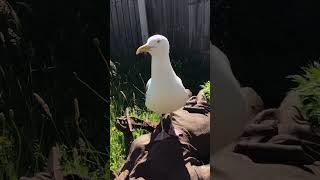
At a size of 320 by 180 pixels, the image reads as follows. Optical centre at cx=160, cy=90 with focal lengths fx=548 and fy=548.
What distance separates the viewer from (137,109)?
5086 mm

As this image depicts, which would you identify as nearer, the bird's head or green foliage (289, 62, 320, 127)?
green foliage (289, 62, 320, 127)

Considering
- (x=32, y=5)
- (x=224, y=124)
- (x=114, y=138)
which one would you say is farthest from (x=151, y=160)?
(x=32, y=5)

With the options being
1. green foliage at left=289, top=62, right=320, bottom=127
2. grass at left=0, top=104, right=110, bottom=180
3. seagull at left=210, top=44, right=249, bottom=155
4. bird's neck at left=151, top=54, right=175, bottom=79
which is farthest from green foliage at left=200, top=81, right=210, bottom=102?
grass at left=0, top=104, right=110, bottom=180

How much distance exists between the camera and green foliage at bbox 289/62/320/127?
4.34 metres

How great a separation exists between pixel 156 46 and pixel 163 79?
299mm

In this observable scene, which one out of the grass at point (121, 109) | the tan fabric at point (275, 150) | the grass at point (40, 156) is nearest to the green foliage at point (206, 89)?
the tan fabric at point (275, 150)

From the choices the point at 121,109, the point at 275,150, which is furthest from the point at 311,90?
the point at 121,109

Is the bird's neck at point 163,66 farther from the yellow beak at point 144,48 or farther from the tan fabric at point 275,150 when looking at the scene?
the tan fabric at point 275,150

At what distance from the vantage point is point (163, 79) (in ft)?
16.0

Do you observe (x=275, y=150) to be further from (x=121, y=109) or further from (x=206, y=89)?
(x=121, y=109)

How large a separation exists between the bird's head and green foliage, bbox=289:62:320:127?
116 cm

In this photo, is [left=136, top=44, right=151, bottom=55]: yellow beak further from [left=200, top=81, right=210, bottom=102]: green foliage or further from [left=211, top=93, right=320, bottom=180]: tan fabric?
[left=211, top=93, right=320, bottom=180]: tan fabric

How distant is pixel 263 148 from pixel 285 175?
278 mm

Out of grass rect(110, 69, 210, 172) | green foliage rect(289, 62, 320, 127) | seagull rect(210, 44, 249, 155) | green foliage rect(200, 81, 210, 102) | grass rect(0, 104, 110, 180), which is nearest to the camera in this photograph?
green foliage rect(289, 62, 320, 127)
